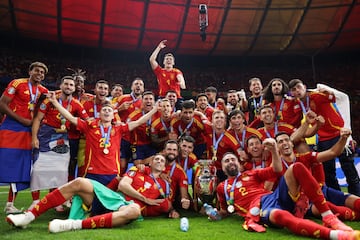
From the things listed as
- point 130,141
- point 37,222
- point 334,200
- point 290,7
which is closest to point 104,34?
point 290,7

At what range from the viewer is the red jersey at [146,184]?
4.10 meters

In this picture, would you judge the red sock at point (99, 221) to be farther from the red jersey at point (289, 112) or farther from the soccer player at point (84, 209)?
the red jersey at point (289, 112)

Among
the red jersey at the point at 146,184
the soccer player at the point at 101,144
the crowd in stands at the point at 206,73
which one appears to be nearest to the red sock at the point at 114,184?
the soccer player at the point at 101,144

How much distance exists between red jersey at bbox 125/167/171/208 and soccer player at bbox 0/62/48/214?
1.52 metres

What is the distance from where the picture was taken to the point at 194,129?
17.5 ft

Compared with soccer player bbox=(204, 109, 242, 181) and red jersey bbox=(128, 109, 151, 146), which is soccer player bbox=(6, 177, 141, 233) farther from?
red jersey bbox=(128, 109, 151, 146)

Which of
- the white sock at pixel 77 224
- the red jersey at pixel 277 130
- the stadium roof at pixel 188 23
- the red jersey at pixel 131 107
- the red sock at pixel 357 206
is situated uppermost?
the stadium roof at pixel 188 23

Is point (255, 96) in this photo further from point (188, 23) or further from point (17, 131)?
point (188, 23)

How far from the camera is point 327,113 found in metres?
4.70

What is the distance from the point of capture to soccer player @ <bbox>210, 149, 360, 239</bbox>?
9.40 ft

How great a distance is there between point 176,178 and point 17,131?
231cm

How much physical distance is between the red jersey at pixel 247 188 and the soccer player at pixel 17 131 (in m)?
2.69

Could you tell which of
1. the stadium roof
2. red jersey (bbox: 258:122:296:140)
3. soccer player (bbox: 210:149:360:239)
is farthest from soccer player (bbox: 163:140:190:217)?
the stadium roof

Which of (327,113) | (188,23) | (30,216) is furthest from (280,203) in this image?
(188,23)
